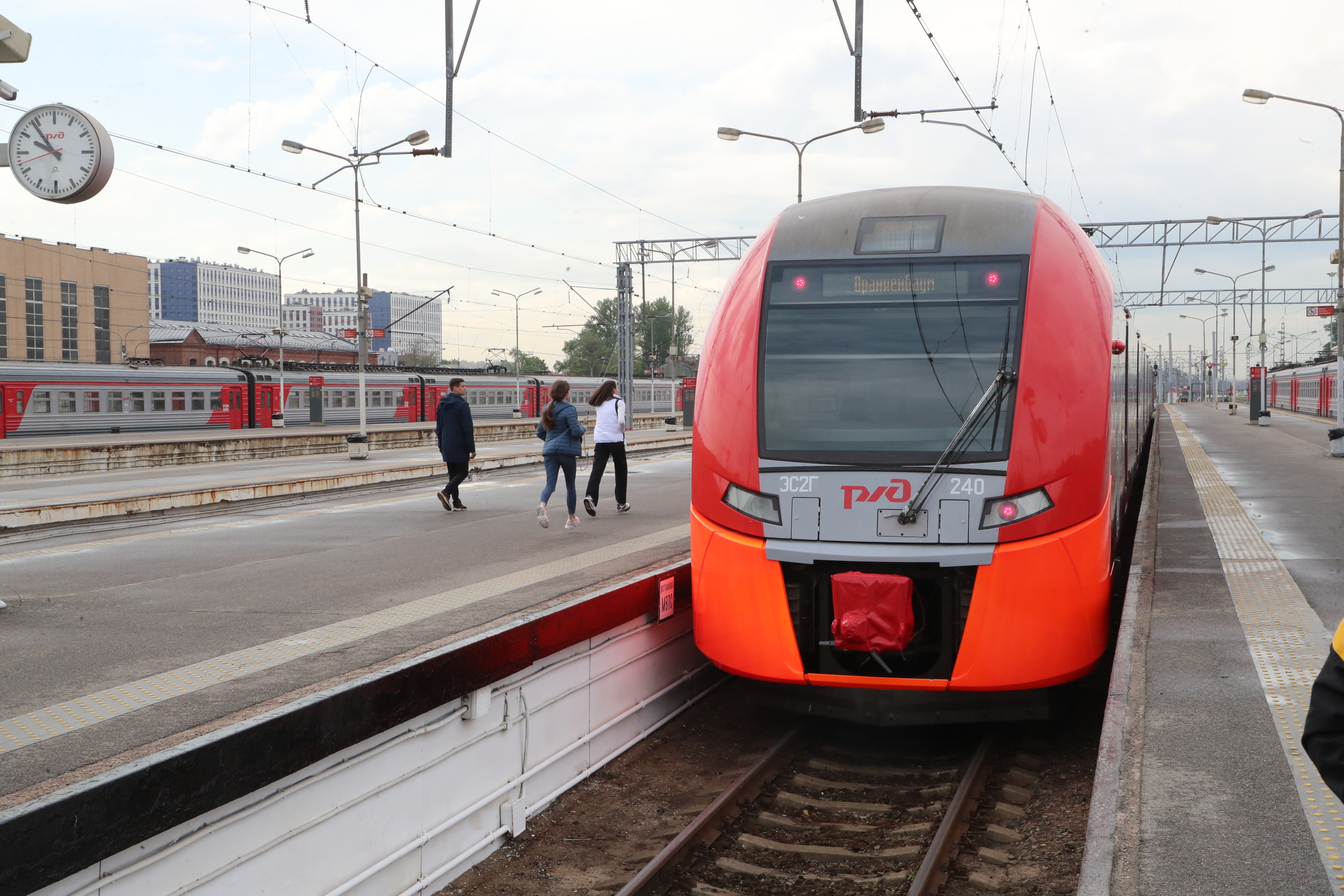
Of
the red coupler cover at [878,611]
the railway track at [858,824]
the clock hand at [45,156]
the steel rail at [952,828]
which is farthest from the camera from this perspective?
the clock hand at [45,156]

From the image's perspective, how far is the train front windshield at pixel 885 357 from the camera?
6.39 m

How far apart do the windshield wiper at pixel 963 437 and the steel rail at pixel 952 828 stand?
5.02ft

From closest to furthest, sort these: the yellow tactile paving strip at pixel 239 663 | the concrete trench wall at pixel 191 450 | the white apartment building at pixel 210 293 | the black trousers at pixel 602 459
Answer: the yellow tactile paving strip at pixel 239 663
the black trousers at pixel 602 459
the concrete trench wall at pixel 191 450
the white apartment building at pixel 210 293

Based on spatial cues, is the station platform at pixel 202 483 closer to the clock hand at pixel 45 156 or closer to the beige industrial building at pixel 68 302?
the clock hand at pixel 45 156

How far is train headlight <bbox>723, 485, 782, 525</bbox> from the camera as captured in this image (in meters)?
6.39

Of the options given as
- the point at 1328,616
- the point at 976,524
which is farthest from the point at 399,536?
the point at 1328,616

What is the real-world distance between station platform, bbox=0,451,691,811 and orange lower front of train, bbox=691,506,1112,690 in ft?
5.68

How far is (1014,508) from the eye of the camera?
20.0ft

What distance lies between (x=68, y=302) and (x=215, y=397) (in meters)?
40.3

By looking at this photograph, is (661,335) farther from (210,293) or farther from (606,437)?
(606,437)

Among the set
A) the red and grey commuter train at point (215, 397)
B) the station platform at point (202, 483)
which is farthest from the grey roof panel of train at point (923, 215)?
the red and grey commuter train at point (215, 397)

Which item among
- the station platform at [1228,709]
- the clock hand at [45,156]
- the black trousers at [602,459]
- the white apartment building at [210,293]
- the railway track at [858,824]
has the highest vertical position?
the white apartment building at [210,293]

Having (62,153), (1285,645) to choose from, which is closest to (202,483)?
(62,153)

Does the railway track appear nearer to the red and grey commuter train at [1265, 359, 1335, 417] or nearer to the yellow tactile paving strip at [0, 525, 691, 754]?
the yellow tactile paving strip at [0, 525, 691, 754]
